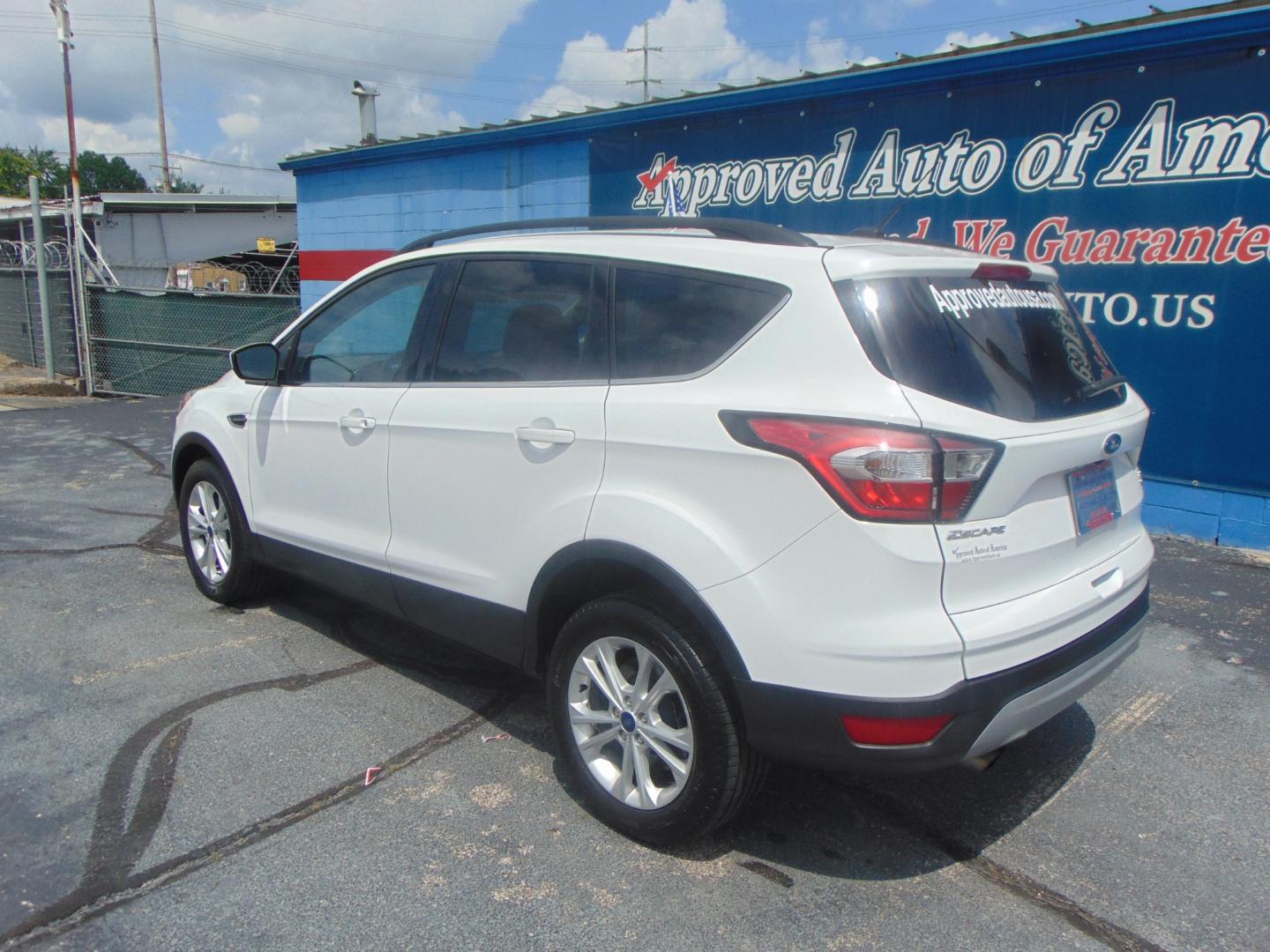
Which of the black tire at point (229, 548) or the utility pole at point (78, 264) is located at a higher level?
the utility pole at point (78, 264)

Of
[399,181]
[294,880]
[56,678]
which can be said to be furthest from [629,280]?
[399,181]

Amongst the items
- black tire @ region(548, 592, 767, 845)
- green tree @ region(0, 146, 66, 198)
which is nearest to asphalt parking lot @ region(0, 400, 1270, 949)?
black tire @ region(548, 592, 767, 845)

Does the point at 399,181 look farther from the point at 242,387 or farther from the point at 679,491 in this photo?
the point at 679,491

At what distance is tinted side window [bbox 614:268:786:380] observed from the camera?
2805mm

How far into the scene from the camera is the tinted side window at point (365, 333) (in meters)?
3.96

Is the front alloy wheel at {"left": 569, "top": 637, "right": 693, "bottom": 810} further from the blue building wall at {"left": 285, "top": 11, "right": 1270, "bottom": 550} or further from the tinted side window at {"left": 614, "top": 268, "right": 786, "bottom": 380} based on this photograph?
the blue building wall at {"left": 285, "top": 11, "right": 1270, "bottom": 550}

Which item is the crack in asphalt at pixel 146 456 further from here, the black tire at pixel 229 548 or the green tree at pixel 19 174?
the green tree at pixel 19 174

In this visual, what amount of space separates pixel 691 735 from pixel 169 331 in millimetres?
13173

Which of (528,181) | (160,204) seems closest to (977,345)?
(528,181)

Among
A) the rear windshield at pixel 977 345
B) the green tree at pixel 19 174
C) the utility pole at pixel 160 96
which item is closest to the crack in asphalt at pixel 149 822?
the rear windshield at pixel 977 345

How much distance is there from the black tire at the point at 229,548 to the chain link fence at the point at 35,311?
37.8ft

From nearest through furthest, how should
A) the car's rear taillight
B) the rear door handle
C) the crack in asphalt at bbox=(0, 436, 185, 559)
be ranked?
the car's rear taillight → the rear door handle → the crack in asphalt at bbox=(0, 436, 185, 559)

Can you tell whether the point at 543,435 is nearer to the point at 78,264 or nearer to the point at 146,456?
the point at 146,456

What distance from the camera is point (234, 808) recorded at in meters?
3.15
